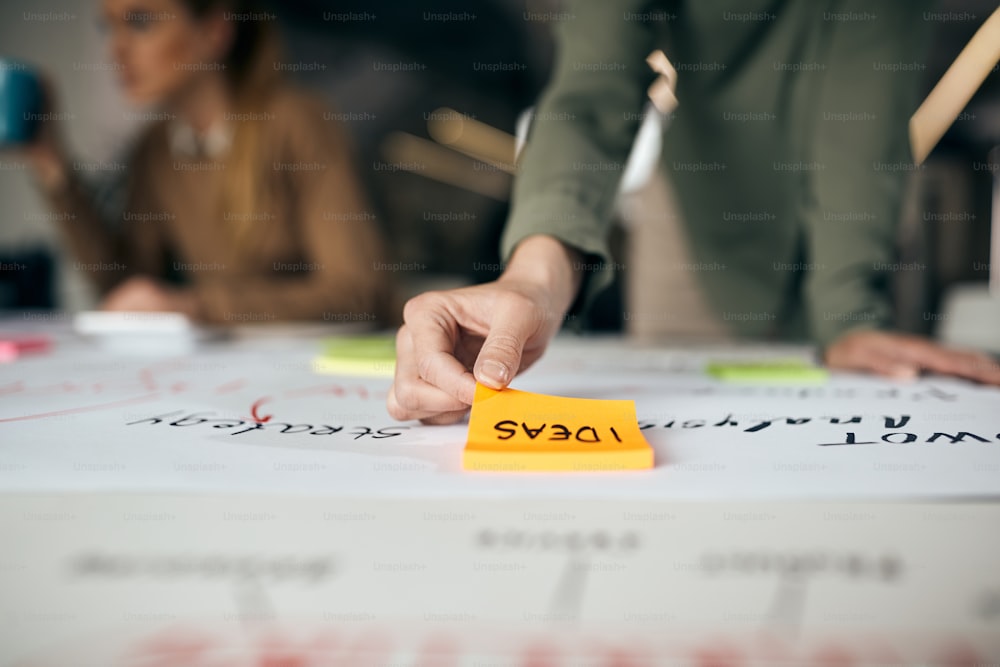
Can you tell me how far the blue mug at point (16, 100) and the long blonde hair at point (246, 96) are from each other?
483mm

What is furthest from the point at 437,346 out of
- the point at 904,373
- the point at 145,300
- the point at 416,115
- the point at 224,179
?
the point at 416,115

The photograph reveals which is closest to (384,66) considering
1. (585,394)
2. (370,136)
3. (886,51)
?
→ (370,136)

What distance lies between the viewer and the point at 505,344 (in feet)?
1.58

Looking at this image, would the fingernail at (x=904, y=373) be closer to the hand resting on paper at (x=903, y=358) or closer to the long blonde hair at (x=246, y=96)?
the hand resting on paper at (x=903, y=358)

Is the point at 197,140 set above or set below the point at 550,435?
above

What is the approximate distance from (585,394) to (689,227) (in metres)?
0.77

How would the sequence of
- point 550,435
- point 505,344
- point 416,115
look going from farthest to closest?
1. point 416,115
2. point 505,344
3. point 550,435

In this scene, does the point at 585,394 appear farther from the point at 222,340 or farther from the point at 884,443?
the point at 222,340

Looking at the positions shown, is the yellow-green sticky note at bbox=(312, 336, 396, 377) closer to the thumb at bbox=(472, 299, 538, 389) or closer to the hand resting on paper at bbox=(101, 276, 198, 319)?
the thumb at bbox=(472, 299, 538, 389)

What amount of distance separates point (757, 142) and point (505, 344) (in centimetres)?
81

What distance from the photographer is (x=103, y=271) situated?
5.22ft

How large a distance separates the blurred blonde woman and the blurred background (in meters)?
1.02

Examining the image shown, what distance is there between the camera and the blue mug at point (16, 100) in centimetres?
107

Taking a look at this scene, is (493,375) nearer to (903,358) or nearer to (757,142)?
(903,358)
